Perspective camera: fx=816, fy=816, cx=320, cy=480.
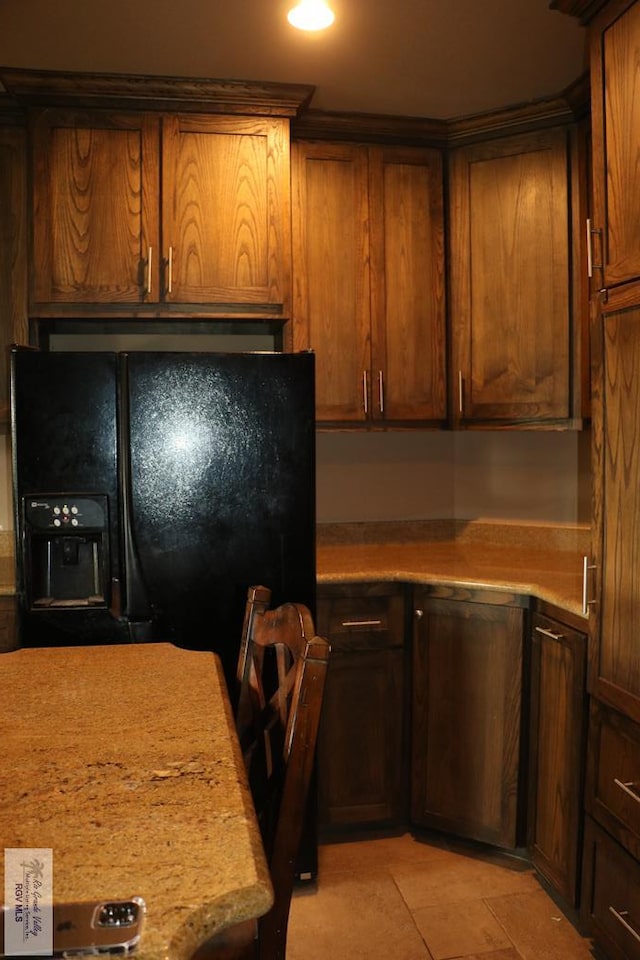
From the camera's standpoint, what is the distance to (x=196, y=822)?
0.89 metres

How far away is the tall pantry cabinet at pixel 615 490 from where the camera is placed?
6.02 feet

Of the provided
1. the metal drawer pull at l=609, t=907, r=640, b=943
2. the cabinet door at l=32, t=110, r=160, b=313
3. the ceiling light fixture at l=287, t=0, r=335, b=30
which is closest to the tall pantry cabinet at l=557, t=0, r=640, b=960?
the metal drawer pull at l=609, t=907, r=640, b=943

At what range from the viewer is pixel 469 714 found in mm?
2557

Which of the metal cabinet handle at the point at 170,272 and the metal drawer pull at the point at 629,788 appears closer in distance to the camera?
the metal drawer pull at the point at 629,788

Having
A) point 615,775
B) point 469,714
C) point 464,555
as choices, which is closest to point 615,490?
Result: point 615,775

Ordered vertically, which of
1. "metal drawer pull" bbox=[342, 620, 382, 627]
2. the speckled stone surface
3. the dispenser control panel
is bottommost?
"metal drawer pull" bbox=[342, 620, 382, 627]

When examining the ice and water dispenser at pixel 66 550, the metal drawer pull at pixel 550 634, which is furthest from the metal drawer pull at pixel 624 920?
the ice and water dispenser at pixel 66 550

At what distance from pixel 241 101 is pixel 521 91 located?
0.93 metres

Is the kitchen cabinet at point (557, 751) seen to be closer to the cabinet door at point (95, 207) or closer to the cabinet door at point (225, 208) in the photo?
the cabinet door at point (225, 208)

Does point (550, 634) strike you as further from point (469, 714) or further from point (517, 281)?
point (517, 281)

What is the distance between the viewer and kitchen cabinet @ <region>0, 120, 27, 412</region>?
2697mm

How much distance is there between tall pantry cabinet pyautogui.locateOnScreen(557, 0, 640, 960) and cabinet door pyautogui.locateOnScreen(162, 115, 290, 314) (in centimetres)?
110

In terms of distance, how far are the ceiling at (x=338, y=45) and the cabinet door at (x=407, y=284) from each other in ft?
0.84

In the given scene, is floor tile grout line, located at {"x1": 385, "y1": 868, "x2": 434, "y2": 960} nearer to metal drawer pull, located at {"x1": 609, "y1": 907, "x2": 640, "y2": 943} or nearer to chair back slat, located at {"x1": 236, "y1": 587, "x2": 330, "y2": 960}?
metal drawer pull, located at {"x1": 609, "y1": 907, "x2": 640, "y2": 943}
